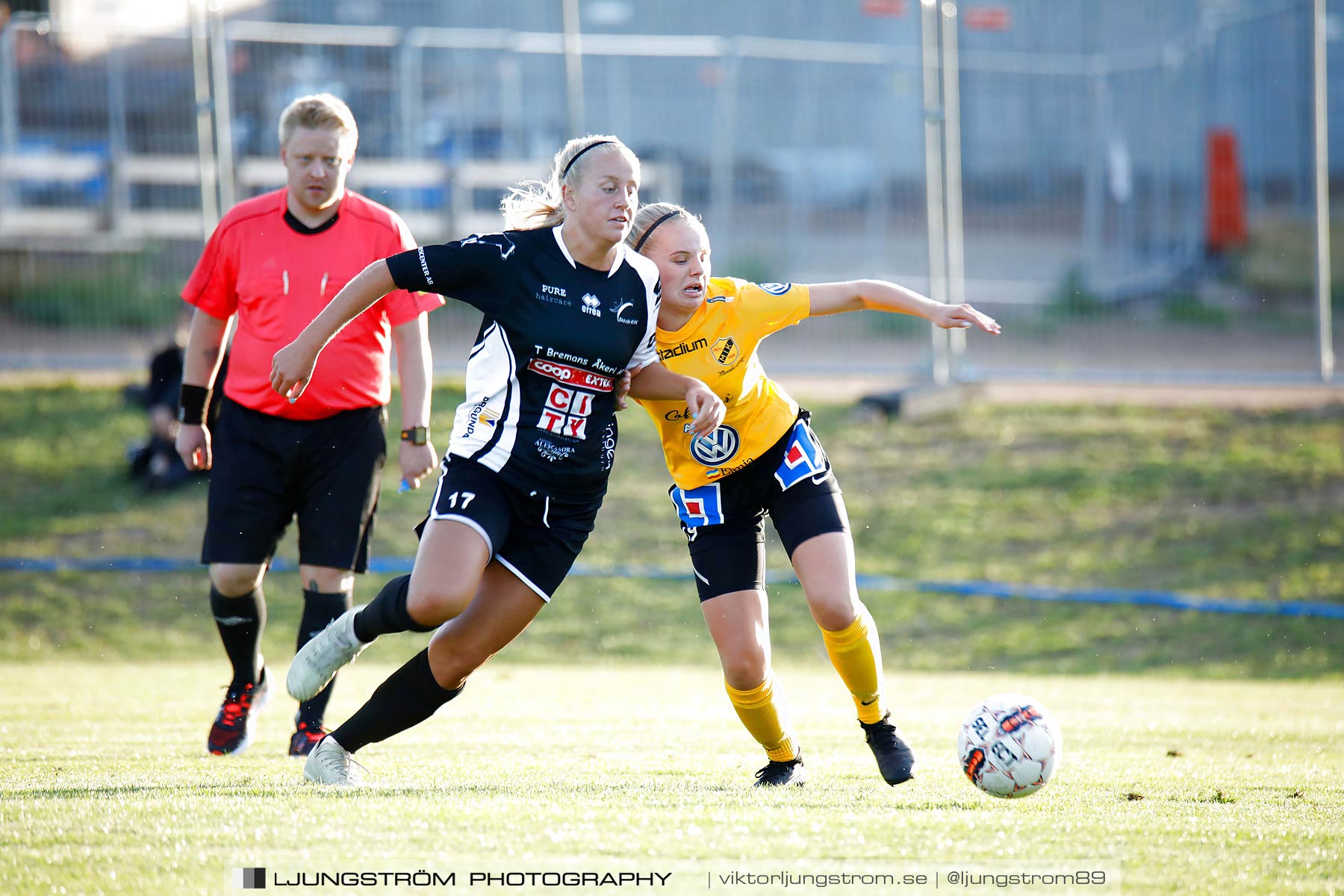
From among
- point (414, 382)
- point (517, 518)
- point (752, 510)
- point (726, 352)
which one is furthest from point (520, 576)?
point (414, 382)

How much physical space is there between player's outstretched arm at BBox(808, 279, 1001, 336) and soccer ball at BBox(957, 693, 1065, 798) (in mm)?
1367

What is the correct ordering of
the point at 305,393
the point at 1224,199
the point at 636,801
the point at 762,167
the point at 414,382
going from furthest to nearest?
the point at 1224,199
the point at 762,167
the point at 414,382
the point at 305,393
the point at 636,801

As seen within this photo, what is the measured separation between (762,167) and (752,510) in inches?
421

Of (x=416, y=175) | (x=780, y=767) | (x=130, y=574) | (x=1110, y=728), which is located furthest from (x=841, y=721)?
(x=416, y=175)

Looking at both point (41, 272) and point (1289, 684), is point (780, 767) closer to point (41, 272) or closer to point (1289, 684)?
point (1289, 684)

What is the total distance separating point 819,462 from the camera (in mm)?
5035

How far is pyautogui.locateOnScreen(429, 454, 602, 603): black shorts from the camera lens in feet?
14.5

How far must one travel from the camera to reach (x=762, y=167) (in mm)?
15148

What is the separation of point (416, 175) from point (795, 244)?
13.8 feet

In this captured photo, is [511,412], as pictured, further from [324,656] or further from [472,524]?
[324,656]

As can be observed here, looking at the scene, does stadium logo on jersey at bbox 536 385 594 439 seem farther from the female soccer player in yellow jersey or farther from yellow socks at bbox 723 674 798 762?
yellow socks at bbox 723 674 798 762

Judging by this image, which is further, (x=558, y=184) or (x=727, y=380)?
(x=727, y=380)

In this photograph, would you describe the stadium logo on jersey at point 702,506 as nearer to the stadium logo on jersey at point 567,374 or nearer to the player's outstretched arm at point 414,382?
the stadium logo on jersey at point 567,374

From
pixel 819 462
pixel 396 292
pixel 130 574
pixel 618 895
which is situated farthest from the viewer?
pixel 130 574
